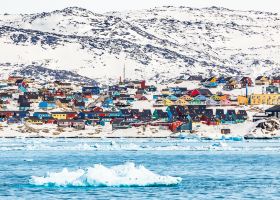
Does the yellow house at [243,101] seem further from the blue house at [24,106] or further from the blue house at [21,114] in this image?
the blue house at [21,114]

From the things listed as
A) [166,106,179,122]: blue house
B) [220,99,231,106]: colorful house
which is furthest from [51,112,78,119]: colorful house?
[220,99,231,106]: colorful house

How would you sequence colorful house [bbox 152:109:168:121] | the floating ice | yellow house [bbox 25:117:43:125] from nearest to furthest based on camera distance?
1. the floating ice
2. yellow house [bbox 25:117:43:125]
3. colorful house [bbox 152:109:168:121]

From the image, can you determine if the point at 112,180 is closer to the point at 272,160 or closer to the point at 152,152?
the point at 272,160

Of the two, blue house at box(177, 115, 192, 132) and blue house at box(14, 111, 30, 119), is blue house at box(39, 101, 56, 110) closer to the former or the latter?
blue house at box(14, 111, 30, 119)

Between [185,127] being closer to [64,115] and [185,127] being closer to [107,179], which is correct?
[64,115]

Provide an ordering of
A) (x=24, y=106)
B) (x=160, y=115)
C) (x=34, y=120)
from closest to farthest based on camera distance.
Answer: (x=34, y=120), (x=160, y=115), (x=24, y=106)

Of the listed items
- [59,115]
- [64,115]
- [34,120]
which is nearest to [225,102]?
[64,115]

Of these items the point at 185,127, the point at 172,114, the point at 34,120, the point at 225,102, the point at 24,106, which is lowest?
the point at 185,127

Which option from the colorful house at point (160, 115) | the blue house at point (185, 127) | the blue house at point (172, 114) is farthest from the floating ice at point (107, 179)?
the colorful house at point (160, 115)
